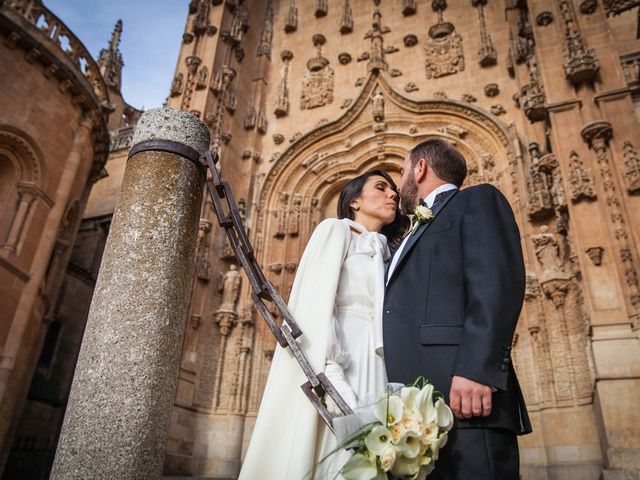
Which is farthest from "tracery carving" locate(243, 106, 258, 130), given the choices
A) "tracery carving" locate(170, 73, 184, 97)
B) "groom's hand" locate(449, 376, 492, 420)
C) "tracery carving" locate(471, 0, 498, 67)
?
"groom's hand" locate(449, 376, 492, 420)

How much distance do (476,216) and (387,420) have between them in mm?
992

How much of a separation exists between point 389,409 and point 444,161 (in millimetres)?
1472

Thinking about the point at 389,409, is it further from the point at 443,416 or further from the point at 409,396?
the point at 443,416

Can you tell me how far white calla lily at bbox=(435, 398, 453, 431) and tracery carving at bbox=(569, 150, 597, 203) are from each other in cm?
700

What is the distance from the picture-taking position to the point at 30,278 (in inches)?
397

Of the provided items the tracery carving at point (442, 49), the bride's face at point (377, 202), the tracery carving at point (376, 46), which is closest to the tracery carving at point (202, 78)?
the tracery carving at point (376, 46)

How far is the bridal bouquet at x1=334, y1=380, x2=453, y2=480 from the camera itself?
5.04 feet

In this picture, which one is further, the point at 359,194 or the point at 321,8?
the point at 321,8

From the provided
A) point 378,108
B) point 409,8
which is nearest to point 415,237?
point 378,108

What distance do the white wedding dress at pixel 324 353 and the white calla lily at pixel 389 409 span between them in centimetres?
42

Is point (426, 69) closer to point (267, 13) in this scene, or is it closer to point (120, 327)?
point (267, 13)

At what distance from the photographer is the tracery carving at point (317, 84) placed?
43.4ft

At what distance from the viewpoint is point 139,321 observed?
241cm

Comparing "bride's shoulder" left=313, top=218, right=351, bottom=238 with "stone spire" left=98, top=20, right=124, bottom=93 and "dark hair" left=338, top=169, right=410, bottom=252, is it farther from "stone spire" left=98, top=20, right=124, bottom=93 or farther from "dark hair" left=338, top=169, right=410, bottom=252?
"stone spire" left=98, top=20, right=124, bottom=93
